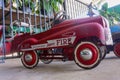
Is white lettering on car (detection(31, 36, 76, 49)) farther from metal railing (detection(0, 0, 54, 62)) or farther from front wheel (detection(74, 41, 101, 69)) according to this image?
metal railing (detection(0, 0, 54, 62))

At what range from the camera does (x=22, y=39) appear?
9.47 ft

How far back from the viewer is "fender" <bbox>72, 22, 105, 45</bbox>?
2336mm

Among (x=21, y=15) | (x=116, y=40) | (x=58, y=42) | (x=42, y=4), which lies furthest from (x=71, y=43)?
(x=42, y=4)

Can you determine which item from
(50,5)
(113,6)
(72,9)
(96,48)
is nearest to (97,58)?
(96,48)

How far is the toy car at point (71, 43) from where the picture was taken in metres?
2.38

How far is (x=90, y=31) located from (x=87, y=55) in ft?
0.80

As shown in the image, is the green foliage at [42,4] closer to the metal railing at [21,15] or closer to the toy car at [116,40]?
the metal railing at [21,15]

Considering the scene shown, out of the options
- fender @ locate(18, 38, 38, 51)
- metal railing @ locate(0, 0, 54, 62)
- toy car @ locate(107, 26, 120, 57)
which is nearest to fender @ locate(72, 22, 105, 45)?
fender @ locate(18, 38, 38, 51)

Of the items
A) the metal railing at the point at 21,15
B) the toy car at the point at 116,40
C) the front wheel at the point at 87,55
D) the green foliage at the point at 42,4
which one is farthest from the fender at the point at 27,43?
the green foliage at the point at 42,4

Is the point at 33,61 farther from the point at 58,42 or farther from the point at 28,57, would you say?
the point at 58,42

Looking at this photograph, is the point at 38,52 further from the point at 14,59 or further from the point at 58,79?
the point at 14,59

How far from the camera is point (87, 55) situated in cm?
239

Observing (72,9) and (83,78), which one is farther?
(72,9)

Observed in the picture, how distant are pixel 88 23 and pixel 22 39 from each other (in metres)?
0.89
